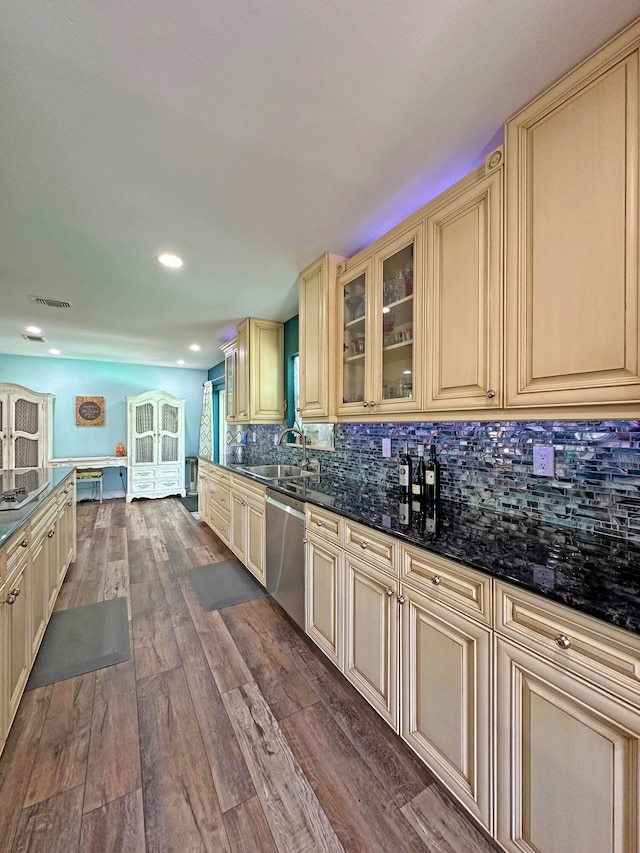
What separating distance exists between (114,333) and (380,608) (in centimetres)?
447

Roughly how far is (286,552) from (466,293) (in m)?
1.88

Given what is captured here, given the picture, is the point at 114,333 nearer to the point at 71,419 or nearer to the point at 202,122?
the point at 71,419

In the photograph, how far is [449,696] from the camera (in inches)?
47.2

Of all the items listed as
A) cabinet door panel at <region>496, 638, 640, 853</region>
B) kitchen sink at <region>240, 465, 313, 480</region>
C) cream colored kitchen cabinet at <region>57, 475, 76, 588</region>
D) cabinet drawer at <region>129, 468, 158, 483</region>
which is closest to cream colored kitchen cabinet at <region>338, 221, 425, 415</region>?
cabinet door panel at <region>496, 638, 640, 853</region>

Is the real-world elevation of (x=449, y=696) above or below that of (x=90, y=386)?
below

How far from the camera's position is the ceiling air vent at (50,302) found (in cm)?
312

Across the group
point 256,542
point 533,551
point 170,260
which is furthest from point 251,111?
point 256,542

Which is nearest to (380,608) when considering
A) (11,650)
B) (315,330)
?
(11,650)

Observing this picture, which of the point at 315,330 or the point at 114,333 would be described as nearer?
the point at 315,330

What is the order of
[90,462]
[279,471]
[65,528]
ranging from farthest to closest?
[90,462], [279,471], [65,528]

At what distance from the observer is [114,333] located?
170 inches

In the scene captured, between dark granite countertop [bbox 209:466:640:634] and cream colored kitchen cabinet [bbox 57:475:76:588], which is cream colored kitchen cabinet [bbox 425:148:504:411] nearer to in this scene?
dark granite countertop [bbox 209:466:640:634]

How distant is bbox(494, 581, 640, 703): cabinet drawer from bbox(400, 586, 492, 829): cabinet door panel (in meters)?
0.13

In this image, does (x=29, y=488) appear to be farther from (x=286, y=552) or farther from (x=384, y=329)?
(x=384, y=329)
